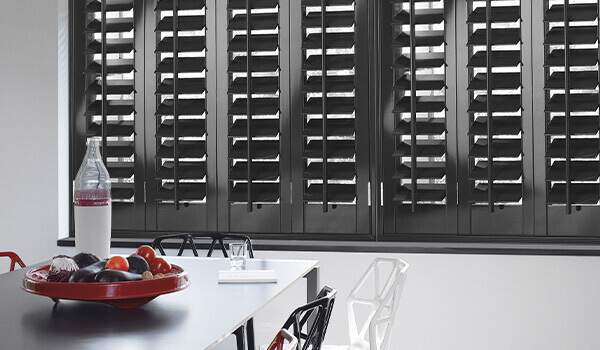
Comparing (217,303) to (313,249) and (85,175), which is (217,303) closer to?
(85,175)

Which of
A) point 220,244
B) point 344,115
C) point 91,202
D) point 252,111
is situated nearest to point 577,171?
A: point 344,115

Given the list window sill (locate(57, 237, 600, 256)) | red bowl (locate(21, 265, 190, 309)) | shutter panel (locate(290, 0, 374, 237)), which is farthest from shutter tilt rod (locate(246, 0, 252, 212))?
red bowl (locate(21, 265, 190, 309))

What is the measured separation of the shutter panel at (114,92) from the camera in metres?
3.86

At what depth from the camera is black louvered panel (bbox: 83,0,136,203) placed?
3863 millimetres

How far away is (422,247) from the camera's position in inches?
139

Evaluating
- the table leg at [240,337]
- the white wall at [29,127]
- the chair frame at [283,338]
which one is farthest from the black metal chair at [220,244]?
the white wall at [29,127]

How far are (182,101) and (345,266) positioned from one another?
1.17 metres

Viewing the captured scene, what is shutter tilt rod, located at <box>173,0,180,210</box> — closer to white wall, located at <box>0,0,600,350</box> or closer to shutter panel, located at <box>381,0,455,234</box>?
white wall, located at <box>0,0,600,350</box>

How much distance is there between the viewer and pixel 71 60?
3.97 m

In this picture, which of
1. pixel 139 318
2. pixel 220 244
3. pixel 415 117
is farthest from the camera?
pixel 415 117

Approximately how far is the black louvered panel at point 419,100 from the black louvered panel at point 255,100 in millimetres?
593

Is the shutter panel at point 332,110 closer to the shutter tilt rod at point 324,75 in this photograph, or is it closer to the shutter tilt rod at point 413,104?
the shutter tilt rod at point 324,75

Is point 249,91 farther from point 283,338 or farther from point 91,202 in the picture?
point 283,338

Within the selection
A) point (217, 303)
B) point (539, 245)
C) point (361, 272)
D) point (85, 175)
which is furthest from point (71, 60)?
point (539, 245)
